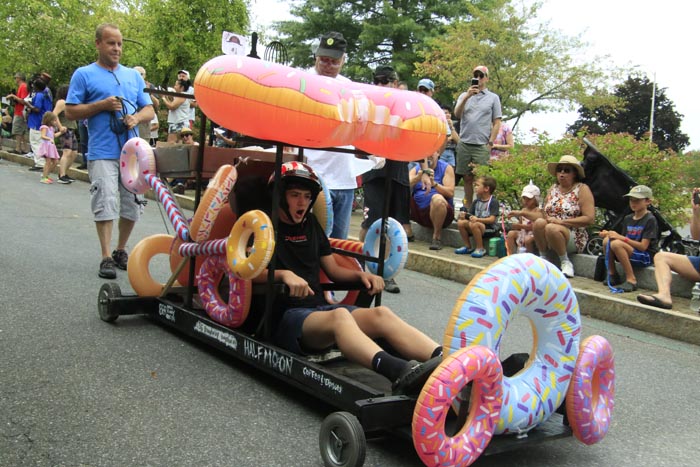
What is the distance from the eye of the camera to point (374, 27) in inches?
1228

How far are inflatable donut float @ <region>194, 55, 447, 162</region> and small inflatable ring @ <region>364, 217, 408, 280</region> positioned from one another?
841 millimetres

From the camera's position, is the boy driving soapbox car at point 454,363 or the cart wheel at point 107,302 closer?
the boy driving soapbox car at point 454,363

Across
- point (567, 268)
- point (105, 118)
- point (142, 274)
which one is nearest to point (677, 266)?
point (567, 268)

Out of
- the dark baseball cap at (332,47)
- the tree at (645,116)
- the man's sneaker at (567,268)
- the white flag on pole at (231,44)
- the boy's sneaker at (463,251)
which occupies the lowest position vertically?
the boy's sneaker at (463,251)

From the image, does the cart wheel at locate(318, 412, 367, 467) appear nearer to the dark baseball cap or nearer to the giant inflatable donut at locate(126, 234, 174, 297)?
the giant inflatable donut at locate(126, 234, 174, 297)

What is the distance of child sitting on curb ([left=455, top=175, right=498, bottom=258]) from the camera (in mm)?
8648

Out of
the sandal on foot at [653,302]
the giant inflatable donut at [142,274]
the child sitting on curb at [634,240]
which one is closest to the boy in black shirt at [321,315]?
the giant inflatable donut at [142,274]

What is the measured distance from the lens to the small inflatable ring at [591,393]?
3285 millimetres

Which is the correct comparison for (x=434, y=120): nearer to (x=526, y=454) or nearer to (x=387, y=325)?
(x=387, y=325)

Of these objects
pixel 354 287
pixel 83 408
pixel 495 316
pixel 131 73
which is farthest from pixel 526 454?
pixel 131 73

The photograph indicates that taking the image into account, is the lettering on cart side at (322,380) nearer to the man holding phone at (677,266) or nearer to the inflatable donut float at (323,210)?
the inflatable donut float at (323,210)

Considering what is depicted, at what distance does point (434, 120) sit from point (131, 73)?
3.66 meters

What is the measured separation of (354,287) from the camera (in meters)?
4.51

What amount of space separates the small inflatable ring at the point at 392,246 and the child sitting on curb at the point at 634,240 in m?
3.52
